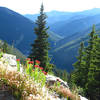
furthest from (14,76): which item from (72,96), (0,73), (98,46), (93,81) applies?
(98,46)

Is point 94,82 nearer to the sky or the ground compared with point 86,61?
nearer to the ground

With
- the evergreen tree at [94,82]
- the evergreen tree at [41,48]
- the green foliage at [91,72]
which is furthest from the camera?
the evergreen tree at [41,48]

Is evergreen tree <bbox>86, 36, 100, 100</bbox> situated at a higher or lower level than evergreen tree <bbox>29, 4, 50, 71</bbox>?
lower

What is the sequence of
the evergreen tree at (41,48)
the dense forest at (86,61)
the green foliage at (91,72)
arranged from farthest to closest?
the evergreen tree at (41,48), the dense forest at (86,61), the green foliage at (91,72)

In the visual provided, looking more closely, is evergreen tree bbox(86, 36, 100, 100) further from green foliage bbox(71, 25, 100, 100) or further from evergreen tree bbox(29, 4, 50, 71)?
evergreen tree bbox(29, 4, 50, 71)

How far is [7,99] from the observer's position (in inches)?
155

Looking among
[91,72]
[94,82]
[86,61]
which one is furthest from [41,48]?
[94,82]

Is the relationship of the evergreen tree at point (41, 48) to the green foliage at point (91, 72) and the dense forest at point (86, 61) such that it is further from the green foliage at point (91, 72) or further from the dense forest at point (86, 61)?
the green foliage at point (91, 72)

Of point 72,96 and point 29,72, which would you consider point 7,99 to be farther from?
point 72,96

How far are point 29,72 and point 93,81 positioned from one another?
15.8 m

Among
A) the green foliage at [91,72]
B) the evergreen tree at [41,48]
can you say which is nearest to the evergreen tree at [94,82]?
the green foliage at [91,72]

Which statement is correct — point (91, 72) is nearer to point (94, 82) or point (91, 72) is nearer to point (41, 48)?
point (94, 82)

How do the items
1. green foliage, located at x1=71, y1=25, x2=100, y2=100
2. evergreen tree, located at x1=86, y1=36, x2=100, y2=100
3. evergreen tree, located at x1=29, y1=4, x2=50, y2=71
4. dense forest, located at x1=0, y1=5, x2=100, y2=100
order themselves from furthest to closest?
evergreen tree, located at x1=29, y1=4, x2=50, y2=71 → dense forest, located at x1=0, y1=5, x2=100, y2=100 → green foliage, located at x1=71, y1=25, x2=100, y2=100 → evergreen tree, located at x1=86, y1=36, x2=100, y2=100

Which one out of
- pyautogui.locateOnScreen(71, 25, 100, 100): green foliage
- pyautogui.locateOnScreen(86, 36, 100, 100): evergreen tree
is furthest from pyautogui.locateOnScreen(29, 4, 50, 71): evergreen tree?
pyautogui.locateOnScreen(86, 36, 100, 100): evergreen tree
